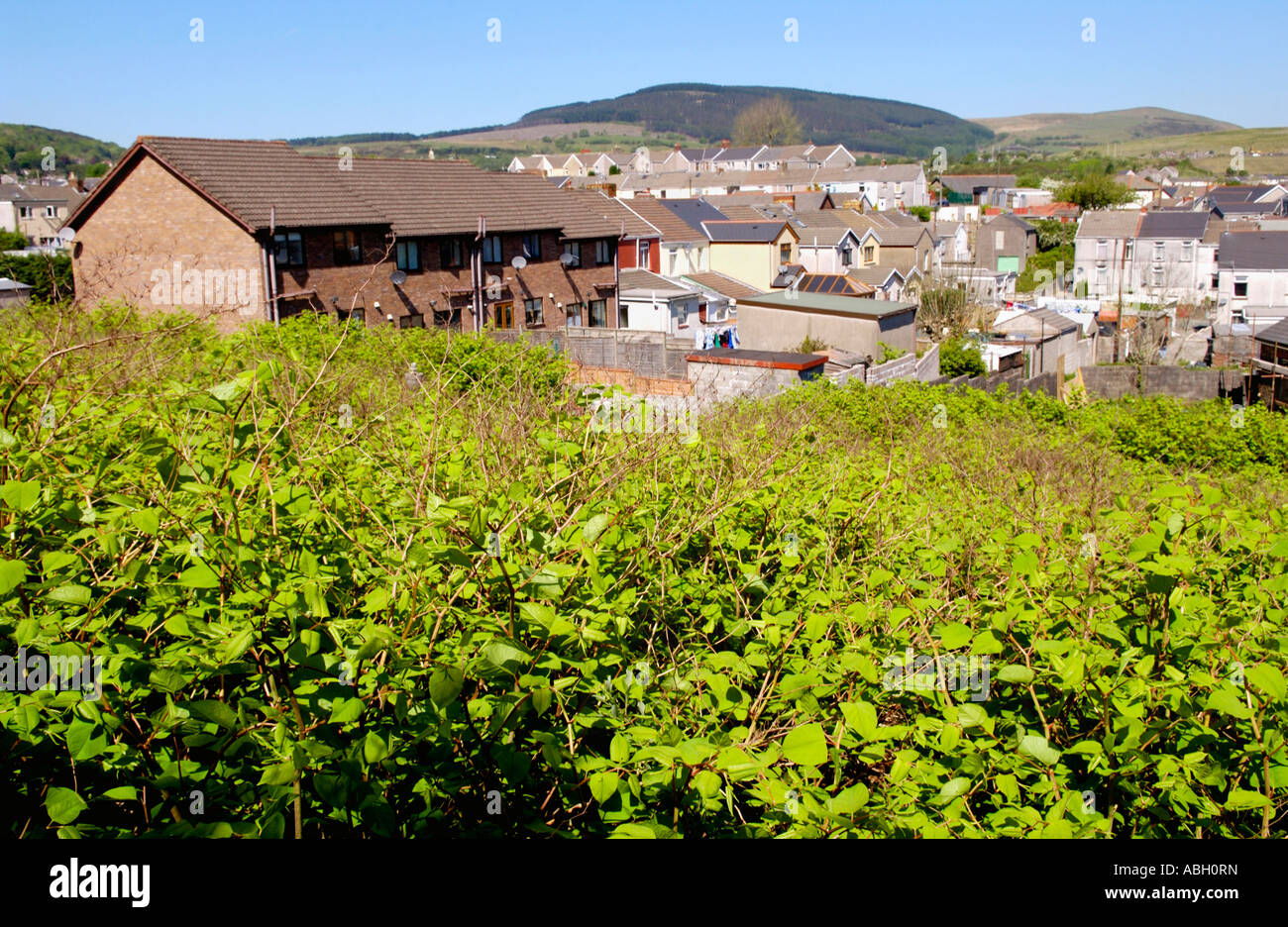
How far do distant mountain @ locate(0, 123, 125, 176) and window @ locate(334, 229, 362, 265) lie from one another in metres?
87.8

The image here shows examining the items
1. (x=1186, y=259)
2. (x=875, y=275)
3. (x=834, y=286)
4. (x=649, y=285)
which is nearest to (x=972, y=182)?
(x=1186, y=259)

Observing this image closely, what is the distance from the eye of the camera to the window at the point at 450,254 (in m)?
29.4

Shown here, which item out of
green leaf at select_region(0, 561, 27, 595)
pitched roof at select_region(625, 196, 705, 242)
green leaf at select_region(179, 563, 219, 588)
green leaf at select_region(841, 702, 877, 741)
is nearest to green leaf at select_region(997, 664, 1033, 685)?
green leaf at select_region(841, 702, 877, 741)

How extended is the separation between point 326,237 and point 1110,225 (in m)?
54.6

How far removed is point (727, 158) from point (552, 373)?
362 ft

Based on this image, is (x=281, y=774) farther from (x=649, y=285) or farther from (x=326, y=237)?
(x=649, y=285)

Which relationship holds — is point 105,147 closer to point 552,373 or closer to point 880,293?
point 880,293

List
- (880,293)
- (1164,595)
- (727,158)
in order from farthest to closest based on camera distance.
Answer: (727,158) → (880,293) → (1164,595)

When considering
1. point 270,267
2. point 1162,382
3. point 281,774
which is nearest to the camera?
point 281,774

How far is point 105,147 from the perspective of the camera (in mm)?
130625

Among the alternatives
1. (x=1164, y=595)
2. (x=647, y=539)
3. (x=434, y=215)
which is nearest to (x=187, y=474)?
(x=647, y=539)

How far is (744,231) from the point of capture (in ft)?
167

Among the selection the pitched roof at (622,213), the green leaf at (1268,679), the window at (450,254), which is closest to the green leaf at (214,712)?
the green leaf at (1268,679)

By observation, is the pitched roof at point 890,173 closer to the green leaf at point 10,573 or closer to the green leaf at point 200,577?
the green leaf at point 200,577
